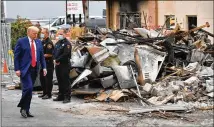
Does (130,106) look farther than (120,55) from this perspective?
No

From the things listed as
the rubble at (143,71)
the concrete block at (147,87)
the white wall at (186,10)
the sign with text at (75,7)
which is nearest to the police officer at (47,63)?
the rubble at (143,71)

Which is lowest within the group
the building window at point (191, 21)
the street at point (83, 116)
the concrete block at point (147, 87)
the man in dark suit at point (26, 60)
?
the street at point (83, 116)

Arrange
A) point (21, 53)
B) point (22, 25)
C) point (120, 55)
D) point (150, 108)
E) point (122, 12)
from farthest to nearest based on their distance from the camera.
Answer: point (122, 12)
point (22, 25)
point (120, 55)
point (150, 108)
point (21, 53)

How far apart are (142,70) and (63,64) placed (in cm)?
230

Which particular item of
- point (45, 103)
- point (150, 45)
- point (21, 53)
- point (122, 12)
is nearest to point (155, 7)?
point (122, 12)

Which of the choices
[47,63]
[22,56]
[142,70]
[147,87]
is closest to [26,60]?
[22,56]

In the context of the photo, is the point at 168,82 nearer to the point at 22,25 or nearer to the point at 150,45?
the point at 150,45

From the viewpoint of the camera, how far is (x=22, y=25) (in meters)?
19.7

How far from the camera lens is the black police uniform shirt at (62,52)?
995cm

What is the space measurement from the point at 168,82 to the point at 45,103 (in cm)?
325

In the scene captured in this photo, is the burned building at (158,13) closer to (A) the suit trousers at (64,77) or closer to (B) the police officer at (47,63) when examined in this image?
Answer: (B) the police officer at (47,63)

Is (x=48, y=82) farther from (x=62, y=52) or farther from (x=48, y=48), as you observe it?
(x=62, y=52)

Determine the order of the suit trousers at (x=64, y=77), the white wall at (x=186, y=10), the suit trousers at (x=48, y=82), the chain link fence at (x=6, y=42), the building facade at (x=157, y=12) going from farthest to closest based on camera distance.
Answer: the building facade at (x=157, y=12) → the white wall at (x=186, y=10) → the chain link fence at (x=6, y=42) → the suit trousers at (x=48, y=82) → the suit trousers at (x=64, y=77)

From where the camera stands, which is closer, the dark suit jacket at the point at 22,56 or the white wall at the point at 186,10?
the dark suit jacket at the point at 22,56
